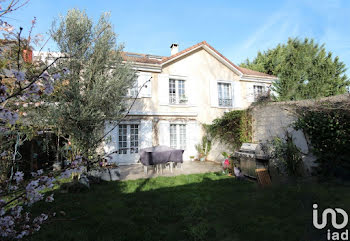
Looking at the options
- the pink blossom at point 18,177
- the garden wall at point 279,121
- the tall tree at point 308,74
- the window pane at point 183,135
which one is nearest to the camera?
the pink blossom at point 18,177

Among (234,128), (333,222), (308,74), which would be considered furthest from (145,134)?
(308,74)

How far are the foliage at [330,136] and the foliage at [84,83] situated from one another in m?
6.54

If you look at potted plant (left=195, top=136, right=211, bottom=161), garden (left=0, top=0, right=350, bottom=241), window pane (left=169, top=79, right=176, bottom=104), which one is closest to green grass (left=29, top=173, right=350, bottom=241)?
garden (left=0, top=0, right=350, bottom=241)

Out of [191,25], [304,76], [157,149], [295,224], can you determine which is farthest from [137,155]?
[304,76]

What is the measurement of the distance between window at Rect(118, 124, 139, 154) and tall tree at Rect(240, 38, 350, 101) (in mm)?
11047

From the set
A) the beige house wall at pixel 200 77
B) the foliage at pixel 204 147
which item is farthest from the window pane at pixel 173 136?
the foliage at pixel 204 147

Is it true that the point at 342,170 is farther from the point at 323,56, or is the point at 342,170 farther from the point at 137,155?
the point at 323,56

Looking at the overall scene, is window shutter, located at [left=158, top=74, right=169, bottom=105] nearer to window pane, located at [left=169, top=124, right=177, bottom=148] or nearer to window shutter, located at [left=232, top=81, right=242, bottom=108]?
window pane, located at [left=169, top=124, right=177, bottom=148]

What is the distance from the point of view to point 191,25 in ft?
34.8

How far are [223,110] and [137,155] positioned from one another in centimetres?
677

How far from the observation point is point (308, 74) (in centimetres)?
1498

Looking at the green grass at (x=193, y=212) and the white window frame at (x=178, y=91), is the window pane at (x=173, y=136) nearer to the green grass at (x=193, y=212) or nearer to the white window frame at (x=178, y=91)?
the white window frame at (x=178, y=91)

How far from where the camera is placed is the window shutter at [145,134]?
36.7 ft

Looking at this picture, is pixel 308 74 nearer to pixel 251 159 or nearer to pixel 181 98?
pixel 181 98
